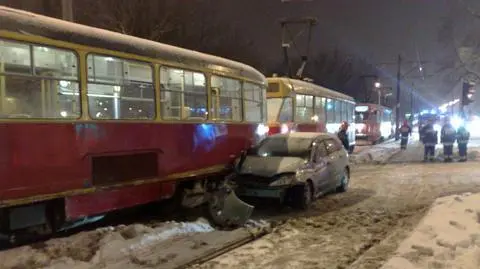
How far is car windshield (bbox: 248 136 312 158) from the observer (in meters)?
11.8

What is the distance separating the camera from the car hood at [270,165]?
10992 mm

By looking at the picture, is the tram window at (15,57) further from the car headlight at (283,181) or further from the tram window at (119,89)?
the car headlight at (283,181)

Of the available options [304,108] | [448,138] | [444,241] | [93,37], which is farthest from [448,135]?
[93,37]

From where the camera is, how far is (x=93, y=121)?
26.5 feet

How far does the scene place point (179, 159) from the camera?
9.88m

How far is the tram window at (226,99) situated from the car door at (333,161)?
2.16m

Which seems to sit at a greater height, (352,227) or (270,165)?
(270,165)

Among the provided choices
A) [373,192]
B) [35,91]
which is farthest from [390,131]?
[35,91]

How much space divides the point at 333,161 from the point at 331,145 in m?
0.44

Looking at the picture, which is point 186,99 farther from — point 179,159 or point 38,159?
point 38,159

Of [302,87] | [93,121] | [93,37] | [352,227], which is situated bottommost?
[352,227]

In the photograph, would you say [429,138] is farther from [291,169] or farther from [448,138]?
[291,169]

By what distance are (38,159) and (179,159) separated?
3078 mm

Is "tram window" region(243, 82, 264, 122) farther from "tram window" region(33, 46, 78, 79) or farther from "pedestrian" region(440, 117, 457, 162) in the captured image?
"pedestrian" region(440, 117, 457, 162)
